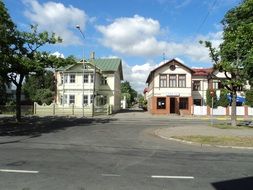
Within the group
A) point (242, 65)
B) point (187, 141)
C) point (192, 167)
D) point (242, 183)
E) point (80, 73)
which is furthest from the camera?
point (80, 73)

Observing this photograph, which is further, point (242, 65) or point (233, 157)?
point (242, 65)

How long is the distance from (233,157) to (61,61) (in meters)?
22.5

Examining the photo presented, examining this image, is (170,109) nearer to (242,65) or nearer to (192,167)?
(242,65)

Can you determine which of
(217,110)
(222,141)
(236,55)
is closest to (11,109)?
(217,110)

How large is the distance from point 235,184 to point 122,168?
3.25 metres

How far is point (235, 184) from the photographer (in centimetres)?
918

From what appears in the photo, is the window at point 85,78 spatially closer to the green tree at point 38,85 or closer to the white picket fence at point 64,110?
the white picket fence at point 64,110

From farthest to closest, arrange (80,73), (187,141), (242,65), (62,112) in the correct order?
(80,73), (62,112), (242,65), (187,141)

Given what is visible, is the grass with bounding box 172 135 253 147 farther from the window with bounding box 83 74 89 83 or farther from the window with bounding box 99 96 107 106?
the window with bounding box 99 96 107 106

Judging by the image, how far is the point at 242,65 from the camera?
2977 cm

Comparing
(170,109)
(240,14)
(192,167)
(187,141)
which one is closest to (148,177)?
(192,167)

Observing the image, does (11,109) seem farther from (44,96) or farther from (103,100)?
(103,100)

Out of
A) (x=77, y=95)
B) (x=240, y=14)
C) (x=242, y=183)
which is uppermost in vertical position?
(x=240, y=14)

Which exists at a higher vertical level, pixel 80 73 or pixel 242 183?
pixel 80 73
